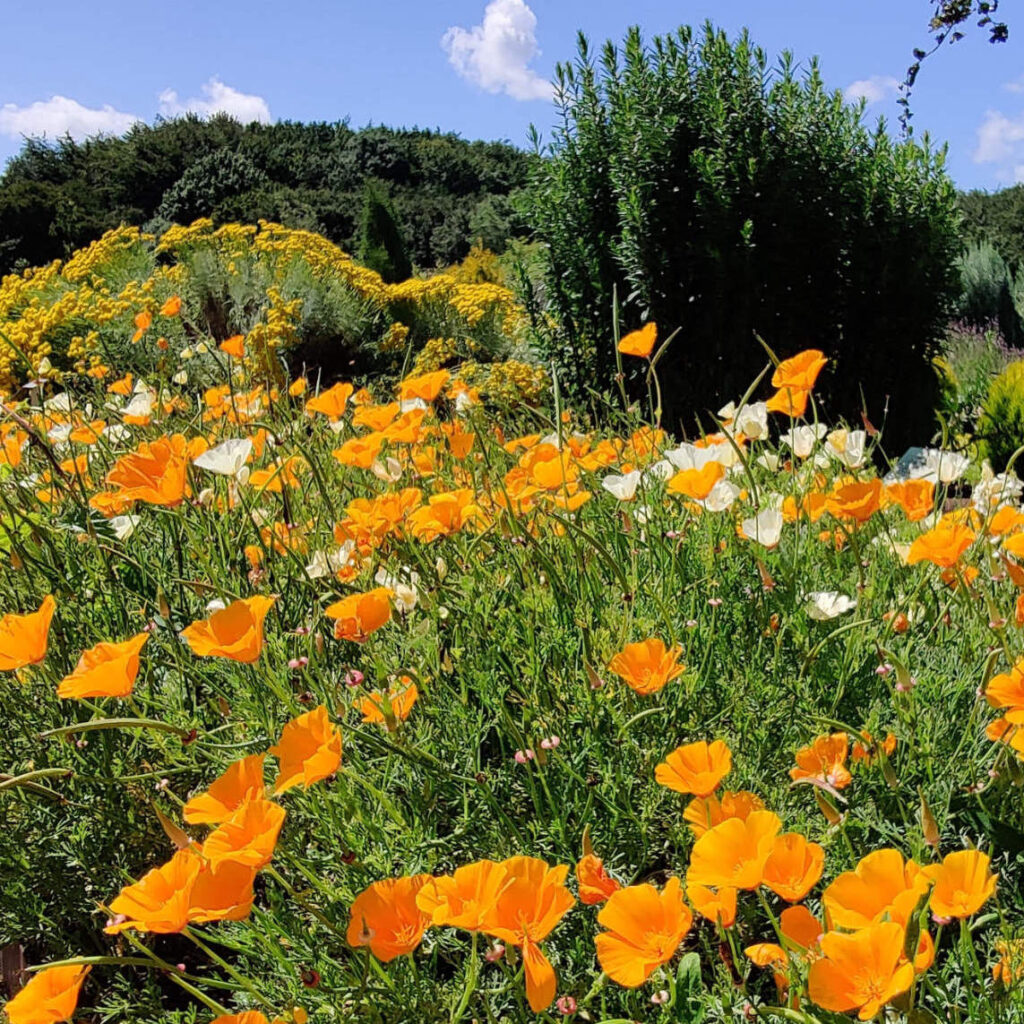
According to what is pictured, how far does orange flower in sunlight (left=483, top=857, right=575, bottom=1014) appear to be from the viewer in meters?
0.92

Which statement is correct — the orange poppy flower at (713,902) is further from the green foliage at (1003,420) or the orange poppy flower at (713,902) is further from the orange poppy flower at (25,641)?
the green foliage at (1003,420)

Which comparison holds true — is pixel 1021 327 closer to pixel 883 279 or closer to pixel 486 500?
pixel 883 279

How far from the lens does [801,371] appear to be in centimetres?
183

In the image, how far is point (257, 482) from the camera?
7.17 ft

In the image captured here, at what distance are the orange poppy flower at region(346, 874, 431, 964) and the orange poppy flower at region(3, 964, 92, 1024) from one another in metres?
0.28

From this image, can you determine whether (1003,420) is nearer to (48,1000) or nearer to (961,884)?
(961,884)

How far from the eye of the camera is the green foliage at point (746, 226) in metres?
4.89

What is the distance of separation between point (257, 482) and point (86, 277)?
857cm

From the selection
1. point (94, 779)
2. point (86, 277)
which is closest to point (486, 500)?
point (94, 779)

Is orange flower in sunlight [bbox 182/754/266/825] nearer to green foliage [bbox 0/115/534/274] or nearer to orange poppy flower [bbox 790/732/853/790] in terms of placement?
orange poppy flower [bbox 790/732/853/790]

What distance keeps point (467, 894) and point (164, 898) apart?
12.6 inches

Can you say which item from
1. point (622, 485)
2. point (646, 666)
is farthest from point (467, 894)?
point (622, 485)

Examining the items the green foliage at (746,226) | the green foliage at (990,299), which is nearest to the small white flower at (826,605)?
the green foliage at (746,226)

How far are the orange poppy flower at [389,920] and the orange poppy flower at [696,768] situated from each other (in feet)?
0.95
